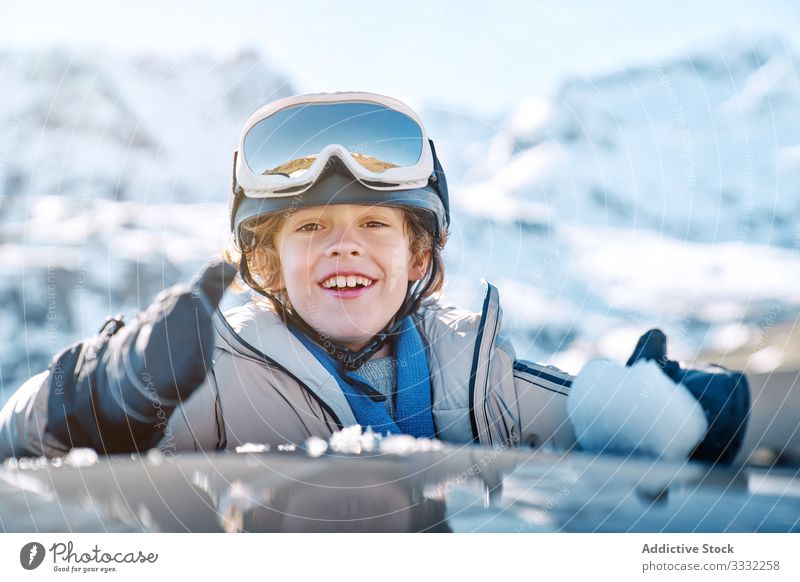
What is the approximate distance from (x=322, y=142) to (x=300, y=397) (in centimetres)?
85

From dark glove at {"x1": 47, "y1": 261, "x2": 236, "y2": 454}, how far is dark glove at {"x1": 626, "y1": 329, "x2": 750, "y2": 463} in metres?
1.53

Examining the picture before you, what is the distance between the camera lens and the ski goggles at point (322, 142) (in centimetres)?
270

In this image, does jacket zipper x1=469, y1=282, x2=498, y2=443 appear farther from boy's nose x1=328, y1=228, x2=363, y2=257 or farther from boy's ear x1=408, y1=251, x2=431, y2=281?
boy's nose x1=328, y1=228, x2=363, y2=257

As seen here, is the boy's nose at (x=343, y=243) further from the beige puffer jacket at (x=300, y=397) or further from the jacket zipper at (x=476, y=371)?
the jacket zipper at (x=476, y=371)

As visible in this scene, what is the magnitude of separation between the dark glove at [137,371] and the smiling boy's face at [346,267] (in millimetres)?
317

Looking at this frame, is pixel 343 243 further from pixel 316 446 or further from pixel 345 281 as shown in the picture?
pixel 316 446

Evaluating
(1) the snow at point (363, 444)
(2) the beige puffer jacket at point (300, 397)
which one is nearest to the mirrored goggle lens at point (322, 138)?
(2) the beige puffer jacket at point (300, 397)

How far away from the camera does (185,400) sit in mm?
2604

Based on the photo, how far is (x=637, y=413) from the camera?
264 cm

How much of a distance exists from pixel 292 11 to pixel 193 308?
47.1 inches

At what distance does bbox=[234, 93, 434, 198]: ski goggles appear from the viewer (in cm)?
270

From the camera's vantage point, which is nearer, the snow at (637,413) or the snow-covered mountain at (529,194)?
the snow at (637,413)

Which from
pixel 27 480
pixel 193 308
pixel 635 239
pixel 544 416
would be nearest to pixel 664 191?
pixel 635 239
